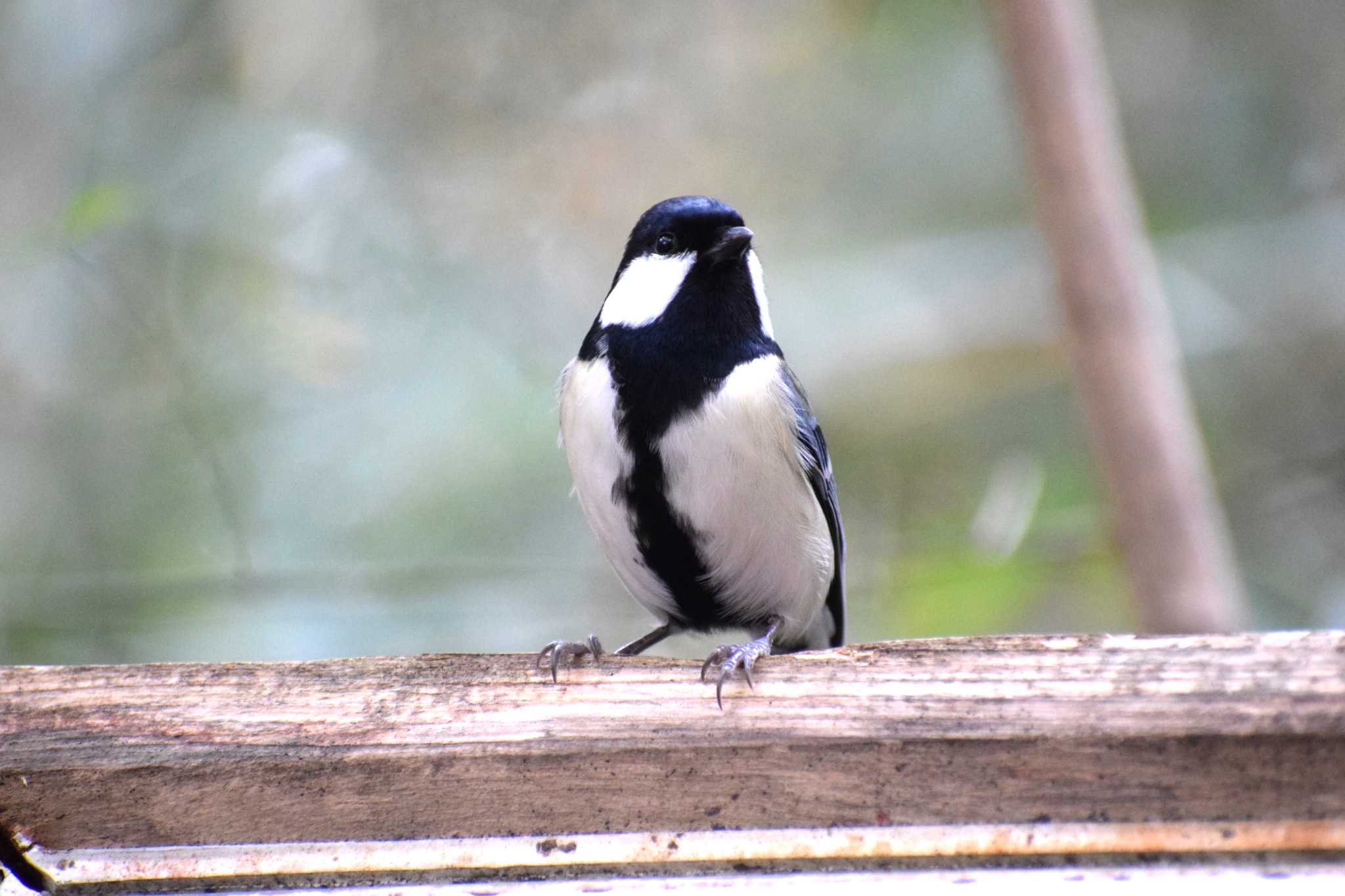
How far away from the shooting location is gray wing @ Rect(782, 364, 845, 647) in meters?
2.49

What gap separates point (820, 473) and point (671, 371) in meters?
0.50

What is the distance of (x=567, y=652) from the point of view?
6.15 feet

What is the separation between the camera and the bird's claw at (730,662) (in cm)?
161

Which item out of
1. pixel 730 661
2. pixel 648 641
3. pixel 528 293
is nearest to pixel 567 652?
pixel 730 661

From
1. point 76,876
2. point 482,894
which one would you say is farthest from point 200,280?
point 482,894

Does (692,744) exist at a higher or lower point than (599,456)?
lower

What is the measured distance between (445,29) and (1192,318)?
282 cm

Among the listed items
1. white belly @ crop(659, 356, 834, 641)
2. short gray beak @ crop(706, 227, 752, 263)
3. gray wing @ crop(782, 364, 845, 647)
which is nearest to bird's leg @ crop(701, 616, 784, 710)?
white belly @ crop(659, 356, 834, 641)

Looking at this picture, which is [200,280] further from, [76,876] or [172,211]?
[76,876]

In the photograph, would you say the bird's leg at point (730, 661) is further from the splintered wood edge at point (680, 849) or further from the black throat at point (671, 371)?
the black throat at point (671, 371)

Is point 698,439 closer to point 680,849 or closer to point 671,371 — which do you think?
point 671,371

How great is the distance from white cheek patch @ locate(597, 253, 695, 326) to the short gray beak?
0.05 metres

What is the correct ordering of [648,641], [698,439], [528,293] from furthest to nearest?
1. [528,293]
2. [648,641]
3. [698,439]

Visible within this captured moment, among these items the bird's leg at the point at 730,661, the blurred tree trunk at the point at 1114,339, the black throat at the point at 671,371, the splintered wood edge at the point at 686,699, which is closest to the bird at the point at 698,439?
the black throat at the point at 671,371
